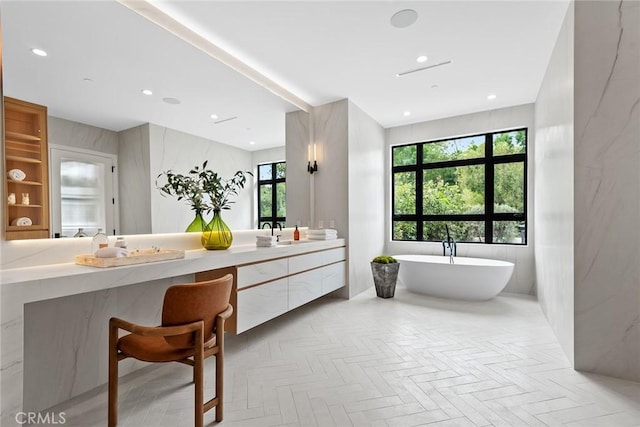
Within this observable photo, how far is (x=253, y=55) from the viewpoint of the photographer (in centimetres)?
287

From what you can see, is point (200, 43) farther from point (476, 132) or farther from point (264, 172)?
point (476, 132)

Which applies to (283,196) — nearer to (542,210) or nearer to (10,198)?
(10,198)

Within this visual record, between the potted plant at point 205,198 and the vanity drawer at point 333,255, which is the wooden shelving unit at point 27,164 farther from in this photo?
the vanity drawer at point 333,255

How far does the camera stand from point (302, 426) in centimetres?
157

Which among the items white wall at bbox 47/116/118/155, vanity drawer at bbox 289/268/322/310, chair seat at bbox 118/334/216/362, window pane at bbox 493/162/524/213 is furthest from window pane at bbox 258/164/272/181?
window pane at bbox 493/162/524/213

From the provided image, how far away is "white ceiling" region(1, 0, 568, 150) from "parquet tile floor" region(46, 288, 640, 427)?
1988 millimetres

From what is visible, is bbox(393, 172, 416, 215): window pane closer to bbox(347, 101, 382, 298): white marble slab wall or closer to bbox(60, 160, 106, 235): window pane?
bbox(347, 101, 382, 298): white marble slab wall

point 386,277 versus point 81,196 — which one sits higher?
point 81,196

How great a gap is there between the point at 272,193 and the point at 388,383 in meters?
2.50

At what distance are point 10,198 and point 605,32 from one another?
4.08 metres

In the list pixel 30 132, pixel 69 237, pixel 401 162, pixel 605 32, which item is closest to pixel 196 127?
pixel 30 132

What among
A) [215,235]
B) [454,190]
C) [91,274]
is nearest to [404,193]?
[454,190]

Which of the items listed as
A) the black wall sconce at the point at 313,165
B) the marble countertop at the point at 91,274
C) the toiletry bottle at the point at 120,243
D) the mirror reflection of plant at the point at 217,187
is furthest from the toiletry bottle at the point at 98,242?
the black wall sconce at the point at 313,165

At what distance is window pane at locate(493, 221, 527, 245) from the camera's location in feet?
14.1
